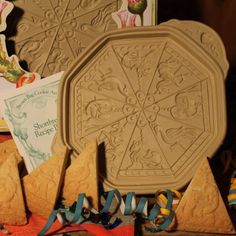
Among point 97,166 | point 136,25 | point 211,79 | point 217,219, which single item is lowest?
point 217,219

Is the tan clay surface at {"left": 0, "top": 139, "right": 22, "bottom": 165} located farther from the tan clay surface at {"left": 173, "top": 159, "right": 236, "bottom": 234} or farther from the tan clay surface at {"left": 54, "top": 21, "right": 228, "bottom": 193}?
the tan clay surface at {"left": 173, "top": 159, "right": 236, "bottom": 234}

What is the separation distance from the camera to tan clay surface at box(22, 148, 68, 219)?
0.73 m

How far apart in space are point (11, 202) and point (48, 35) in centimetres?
42

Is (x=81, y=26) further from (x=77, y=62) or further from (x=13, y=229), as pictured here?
(x=13, y=229)

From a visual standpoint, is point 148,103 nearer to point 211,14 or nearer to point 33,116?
point 33,116

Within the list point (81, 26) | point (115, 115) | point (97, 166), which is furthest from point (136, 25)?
point (97, 166)

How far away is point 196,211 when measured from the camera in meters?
0.71

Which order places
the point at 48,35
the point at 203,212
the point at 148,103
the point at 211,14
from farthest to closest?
the point at 211,14
the point at 48,35
the point at 148,103
the point at 203,212

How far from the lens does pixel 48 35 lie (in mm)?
941

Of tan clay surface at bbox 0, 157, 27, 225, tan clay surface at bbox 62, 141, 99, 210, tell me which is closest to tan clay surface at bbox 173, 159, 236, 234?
tan clay surface at bbox 62, 141, 99, 210

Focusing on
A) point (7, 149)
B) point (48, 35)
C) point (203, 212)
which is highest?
point (48, 35)

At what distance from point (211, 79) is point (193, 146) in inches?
6.0

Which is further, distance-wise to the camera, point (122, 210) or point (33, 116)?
point (33, 116)

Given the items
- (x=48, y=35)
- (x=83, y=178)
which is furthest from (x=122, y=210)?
(x=48, y=35)
